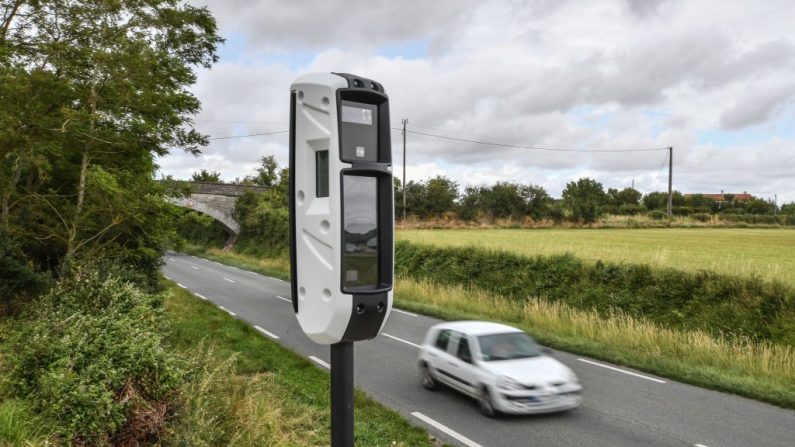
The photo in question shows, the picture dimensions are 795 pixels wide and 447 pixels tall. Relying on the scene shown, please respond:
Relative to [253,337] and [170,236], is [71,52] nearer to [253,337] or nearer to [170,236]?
[170,236]

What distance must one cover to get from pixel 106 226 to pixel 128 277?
4.63ft

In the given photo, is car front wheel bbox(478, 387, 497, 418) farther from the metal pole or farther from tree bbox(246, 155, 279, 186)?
tree bbox(246, 155, 279, 186)

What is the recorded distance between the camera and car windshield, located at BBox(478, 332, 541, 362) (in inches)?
396

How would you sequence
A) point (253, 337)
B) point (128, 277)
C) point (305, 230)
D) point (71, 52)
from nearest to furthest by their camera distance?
point (305, 230)
point (71, 52)
point (128, 277)
point (253, 337)

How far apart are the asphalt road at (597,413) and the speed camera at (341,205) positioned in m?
6.47

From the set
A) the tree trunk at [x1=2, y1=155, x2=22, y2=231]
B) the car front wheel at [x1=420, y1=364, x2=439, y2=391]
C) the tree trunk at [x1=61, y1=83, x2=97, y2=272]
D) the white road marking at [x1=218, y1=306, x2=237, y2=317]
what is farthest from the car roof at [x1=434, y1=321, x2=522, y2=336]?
the white road marking at [x1=218, y1=306, x2=237, y2=317]

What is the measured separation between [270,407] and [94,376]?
2435 millimetres

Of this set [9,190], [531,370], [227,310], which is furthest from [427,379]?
[227,310]

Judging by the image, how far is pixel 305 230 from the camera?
265cm

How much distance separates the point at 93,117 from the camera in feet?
37.3

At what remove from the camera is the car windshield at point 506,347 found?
10.0 metres

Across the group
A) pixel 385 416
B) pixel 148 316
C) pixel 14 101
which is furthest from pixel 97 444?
pixel 14 101

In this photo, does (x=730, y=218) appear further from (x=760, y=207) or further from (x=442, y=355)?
(x=442, y=355)

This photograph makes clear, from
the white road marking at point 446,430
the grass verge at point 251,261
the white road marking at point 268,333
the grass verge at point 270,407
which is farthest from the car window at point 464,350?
the grass verge at point 251,261
